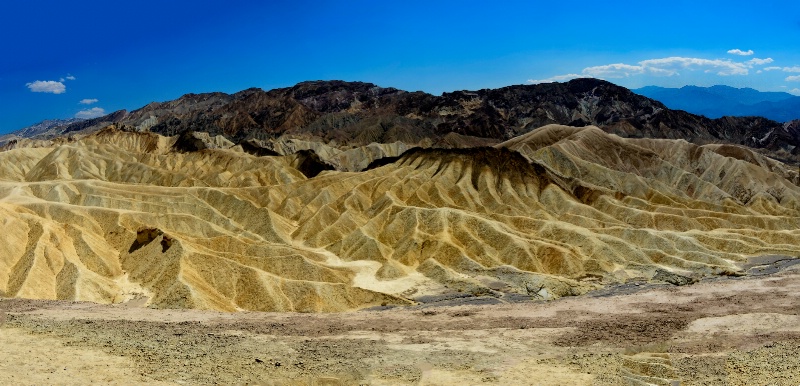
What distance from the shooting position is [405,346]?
3294cm

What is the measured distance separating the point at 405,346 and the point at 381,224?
58.5 meters

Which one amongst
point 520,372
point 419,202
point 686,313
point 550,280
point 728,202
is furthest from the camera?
point 728,202

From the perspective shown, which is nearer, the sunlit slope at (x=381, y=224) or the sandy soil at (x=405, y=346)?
the sandy soil at (x=405, y=346)

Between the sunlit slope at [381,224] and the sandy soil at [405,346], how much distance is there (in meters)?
17.4

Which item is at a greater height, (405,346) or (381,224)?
(381,224)

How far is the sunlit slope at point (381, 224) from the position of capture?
58.3m

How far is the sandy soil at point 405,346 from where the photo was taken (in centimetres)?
2680

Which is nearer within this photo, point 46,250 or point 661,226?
point 46,250

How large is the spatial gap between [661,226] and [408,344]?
267 ft

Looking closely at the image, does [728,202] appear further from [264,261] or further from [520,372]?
[520,372]

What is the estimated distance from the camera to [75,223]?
244 ft

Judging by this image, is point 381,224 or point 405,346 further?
point 381,224

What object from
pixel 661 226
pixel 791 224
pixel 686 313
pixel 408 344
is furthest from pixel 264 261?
pixel 791 224

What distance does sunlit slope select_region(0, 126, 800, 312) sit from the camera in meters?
58.3
